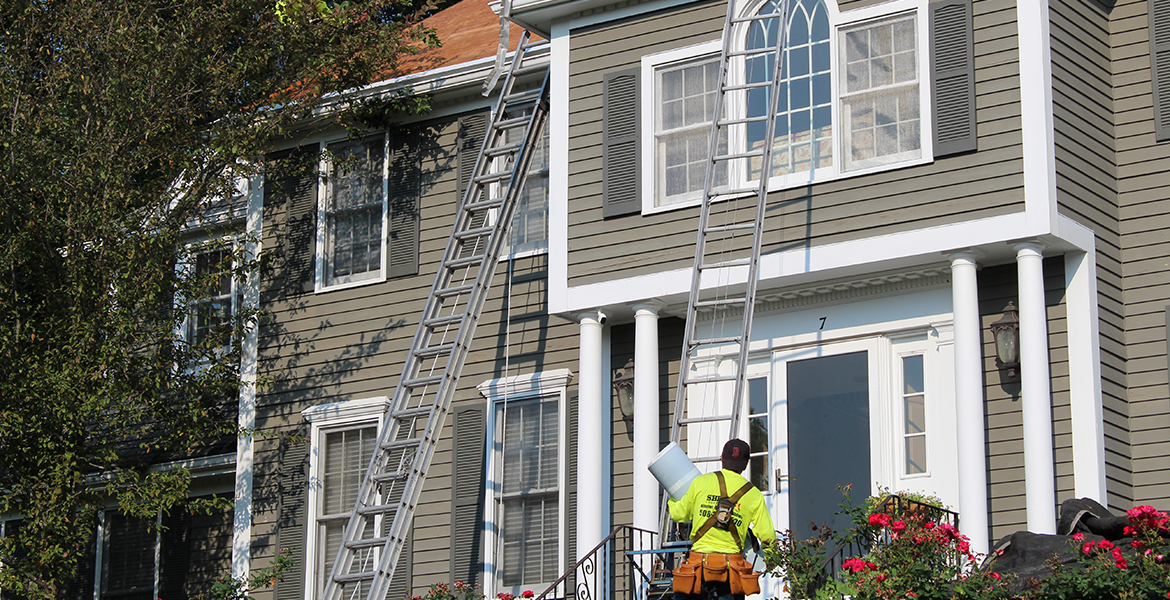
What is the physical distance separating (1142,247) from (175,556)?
36.3 feet

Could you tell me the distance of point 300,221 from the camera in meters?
16.5

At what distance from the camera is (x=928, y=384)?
12.1 metres

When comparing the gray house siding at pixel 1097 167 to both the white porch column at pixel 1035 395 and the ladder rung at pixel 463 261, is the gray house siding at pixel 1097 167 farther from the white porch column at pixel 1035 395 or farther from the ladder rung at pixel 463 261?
the ladder rung at pixel 463 261

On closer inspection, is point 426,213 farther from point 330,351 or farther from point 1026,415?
point 1026,415

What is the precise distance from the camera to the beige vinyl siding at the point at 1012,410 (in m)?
11.4

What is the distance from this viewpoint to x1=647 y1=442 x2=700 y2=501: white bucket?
9656 mm

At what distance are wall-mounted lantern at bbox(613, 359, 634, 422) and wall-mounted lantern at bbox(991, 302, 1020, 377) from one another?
10.9 feet

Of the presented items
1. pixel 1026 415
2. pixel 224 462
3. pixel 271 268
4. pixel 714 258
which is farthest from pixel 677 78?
pixel 224 462

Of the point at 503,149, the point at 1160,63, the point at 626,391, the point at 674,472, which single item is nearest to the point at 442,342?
the point at 503,149

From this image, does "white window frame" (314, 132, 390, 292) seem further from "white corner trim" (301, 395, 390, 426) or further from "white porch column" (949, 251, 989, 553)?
"white porch column" (949, 251, 989, 553)

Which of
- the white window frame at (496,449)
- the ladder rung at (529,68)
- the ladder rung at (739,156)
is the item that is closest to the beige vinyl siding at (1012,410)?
the ladder rung at (739,156)

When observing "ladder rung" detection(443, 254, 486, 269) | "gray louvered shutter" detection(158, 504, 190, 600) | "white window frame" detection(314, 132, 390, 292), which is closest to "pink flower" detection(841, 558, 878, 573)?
"ladder rung" detection(443, 254, 486, 269)

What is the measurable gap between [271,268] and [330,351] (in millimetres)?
1324

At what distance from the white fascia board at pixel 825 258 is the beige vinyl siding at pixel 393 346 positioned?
1.10 meters
